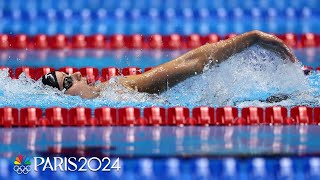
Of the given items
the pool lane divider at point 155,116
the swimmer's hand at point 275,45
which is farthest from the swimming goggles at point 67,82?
the swimmer's hand at point 275,45

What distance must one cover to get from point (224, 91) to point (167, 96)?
444 mm

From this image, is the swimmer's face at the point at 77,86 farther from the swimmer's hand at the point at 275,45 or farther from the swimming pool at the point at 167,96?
the swimmer's hand at the point at 275,45

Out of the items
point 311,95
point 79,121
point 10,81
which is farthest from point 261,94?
point 10,81

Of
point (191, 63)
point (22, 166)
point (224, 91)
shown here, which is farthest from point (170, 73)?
point (22, 166)

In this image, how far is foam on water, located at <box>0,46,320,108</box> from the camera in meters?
6.17

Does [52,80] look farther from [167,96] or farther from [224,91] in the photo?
[224,91]

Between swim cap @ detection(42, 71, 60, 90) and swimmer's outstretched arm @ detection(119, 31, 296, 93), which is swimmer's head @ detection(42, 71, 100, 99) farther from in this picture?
swimmer's outstretched arm @ detection(119, 31, 296, 93)

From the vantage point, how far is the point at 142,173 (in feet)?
14.2

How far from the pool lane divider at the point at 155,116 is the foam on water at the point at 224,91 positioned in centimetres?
25

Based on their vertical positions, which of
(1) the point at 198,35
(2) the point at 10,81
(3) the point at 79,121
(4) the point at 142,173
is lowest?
(4) the point at 142,173

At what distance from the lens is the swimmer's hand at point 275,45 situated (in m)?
5.91

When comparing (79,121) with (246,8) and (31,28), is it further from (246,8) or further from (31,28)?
(246,8)

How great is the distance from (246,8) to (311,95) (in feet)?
10.5

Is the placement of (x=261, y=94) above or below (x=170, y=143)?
above
